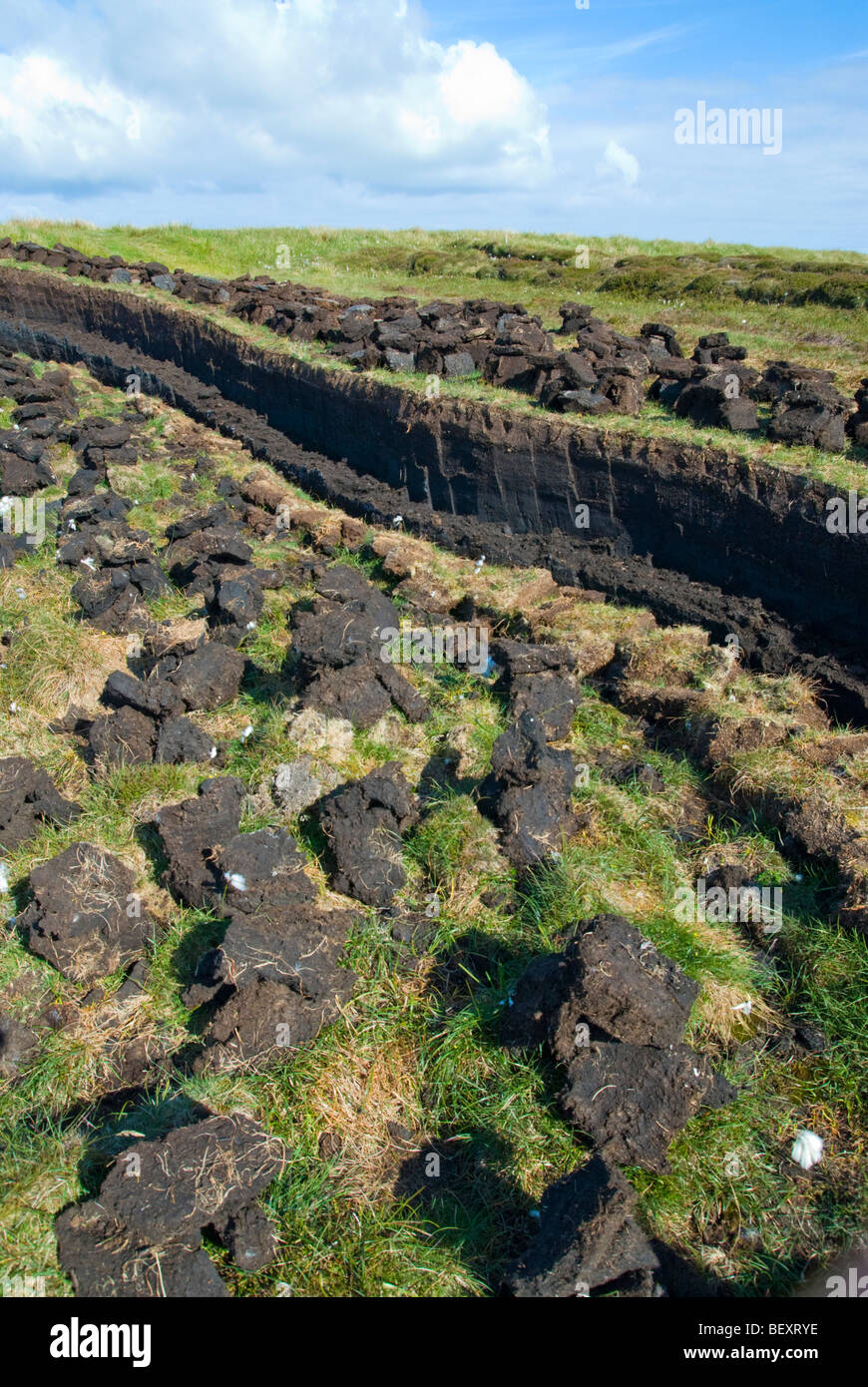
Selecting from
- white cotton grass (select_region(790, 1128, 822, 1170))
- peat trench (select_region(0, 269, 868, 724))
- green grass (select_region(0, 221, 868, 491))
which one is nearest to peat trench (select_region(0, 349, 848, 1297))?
white cotton grass (select_region(790, 1128, 822, 1170))

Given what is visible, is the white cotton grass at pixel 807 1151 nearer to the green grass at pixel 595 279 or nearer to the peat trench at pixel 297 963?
the peat trench at pixel 297 963

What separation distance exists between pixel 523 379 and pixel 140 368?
23.2ft

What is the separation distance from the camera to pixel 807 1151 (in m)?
3.54

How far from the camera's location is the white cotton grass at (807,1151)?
3.53m

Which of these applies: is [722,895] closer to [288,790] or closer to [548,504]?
[288,790]

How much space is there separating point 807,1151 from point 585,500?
20.6 feet

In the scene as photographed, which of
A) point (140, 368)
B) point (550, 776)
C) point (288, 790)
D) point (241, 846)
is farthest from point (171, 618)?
point (140, 368)

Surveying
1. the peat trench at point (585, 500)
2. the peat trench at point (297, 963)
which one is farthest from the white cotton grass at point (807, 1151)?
the peat trench at point (585, 500)

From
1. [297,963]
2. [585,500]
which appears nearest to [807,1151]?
[297,963]

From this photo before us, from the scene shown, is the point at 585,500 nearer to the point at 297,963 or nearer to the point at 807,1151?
the point at 297,963

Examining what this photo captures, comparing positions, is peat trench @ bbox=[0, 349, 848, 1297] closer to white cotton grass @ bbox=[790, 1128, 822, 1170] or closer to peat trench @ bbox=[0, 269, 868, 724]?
white cotton grass @ bbox=[790, 1128, 822, 1170]

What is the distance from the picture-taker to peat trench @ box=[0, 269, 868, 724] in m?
6.82

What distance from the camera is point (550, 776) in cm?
509

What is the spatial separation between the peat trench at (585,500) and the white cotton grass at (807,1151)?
10.5 ft
